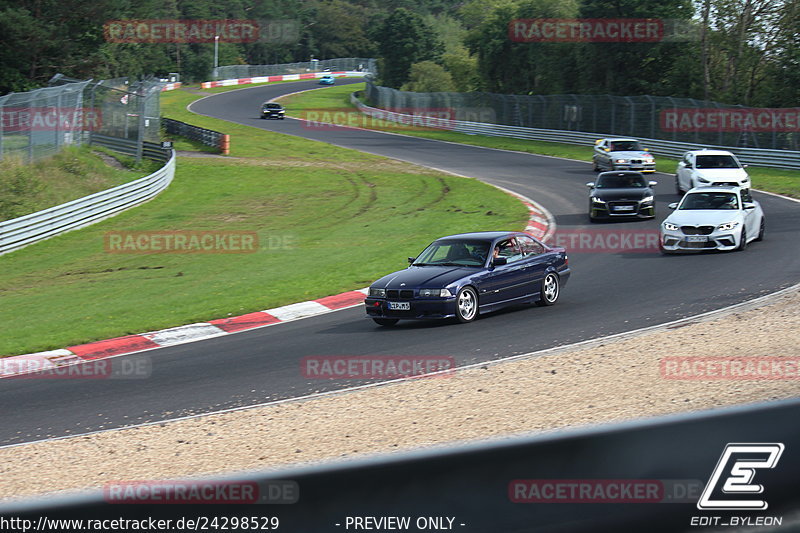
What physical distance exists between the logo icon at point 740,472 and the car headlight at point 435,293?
873 centimetres

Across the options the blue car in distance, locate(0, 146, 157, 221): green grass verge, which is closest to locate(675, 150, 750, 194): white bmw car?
the blue car in distance

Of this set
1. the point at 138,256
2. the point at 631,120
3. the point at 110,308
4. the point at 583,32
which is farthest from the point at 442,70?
the point at 110,308

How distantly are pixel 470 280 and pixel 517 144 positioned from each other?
40474 millimetres

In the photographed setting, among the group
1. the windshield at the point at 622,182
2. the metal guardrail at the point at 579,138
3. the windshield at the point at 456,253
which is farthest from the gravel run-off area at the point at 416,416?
the metal guardrail at the point at 579,138

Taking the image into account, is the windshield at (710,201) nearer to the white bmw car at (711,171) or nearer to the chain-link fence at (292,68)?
the white bmw car at (711,171)

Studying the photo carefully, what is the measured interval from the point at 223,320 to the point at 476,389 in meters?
6.79

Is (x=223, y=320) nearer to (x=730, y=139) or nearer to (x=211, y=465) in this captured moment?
(x=211, y=465)

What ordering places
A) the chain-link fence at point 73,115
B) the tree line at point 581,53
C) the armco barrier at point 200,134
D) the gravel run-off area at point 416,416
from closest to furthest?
the gravel run-off area at point 416,416, the chain-link fence at point 73,115, the armco barrier at point 200,134, the tree line at point 581,53

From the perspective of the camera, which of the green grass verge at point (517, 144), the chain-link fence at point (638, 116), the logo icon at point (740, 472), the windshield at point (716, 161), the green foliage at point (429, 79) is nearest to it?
the logo icon at point (740, 472)

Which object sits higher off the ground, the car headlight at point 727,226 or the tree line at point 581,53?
the tree line at point 581,53

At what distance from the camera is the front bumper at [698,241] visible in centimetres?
1919

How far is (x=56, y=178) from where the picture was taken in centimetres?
2989

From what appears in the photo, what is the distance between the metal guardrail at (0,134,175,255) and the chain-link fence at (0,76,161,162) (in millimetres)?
2410

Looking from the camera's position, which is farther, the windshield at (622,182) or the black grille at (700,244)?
the windshield at (622,182)
